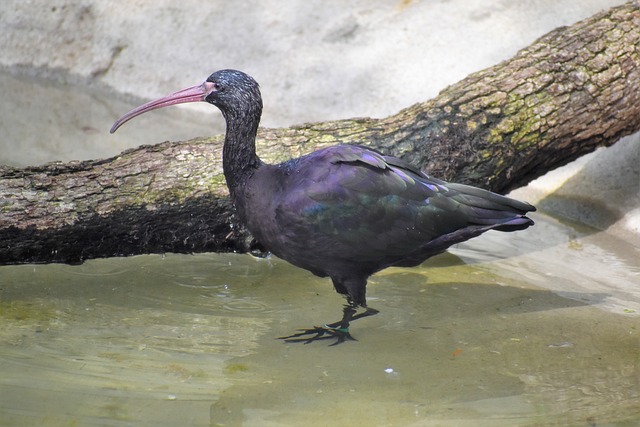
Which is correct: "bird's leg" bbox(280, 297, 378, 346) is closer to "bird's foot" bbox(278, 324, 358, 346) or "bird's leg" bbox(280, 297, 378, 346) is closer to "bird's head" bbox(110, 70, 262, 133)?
"bird's foot" bbox(278, 324, 358, 346)

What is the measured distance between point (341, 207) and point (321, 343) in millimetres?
694

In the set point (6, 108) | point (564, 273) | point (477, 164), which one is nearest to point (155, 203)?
point (477, 164)

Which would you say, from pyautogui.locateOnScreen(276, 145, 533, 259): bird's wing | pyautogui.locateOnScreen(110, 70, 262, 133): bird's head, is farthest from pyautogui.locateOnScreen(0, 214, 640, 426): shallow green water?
pyautogui.locateOnScreen(110, 70, 262, 133): bird's head

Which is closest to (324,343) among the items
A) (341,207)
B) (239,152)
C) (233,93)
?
(341,207)

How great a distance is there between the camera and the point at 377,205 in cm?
461

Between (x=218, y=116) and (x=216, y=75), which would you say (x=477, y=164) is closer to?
(x=216, y=75)

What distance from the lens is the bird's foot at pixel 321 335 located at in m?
4.71

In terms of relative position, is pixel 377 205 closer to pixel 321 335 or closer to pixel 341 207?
pixel 341 207

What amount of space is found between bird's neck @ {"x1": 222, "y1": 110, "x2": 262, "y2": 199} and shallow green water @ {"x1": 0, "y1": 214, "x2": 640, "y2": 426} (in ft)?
2.53

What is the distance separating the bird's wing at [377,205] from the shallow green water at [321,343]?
0.53m

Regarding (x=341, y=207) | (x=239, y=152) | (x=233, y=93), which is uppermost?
(x=233, y=93)

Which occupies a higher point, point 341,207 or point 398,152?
point 398,152

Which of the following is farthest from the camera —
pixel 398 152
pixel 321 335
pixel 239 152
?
pixel 398 152

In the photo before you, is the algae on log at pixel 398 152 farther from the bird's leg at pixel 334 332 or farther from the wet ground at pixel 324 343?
the bird's leg at pixel 334 332
